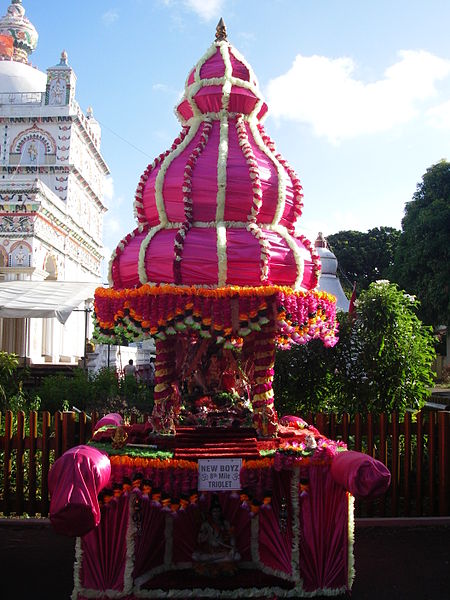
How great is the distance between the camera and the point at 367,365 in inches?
371

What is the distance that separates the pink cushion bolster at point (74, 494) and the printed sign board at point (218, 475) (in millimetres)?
894

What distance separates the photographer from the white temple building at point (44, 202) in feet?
67.7

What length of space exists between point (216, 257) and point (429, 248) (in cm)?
2457

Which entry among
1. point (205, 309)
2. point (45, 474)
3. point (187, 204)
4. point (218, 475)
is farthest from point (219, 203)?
point (45, 474)

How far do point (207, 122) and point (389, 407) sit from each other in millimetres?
5389

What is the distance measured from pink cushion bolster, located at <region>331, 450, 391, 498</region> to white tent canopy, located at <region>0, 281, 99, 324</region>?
12.1 m

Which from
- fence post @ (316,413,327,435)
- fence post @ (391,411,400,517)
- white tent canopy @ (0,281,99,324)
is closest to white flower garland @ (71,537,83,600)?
fence post @ (316,413,327,435)

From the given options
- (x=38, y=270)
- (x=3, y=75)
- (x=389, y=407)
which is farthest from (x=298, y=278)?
(x=3, y=75)

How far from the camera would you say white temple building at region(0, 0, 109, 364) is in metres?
20.6

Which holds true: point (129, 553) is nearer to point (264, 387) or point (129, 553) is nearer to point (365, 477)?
point (264, 387)

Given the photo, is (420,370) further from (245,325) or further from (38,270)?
(38,270)

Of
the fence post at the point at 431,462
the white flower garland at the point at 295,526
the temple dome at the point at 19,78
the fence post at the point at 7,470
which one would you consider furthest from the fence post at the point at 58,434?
the temple dome at the point at 19,78

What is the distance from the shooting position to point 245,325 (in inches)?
196

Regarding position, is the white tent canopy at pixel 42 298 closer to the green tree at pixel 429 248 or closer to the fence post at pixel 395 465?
the fence post at pixel 395 465
